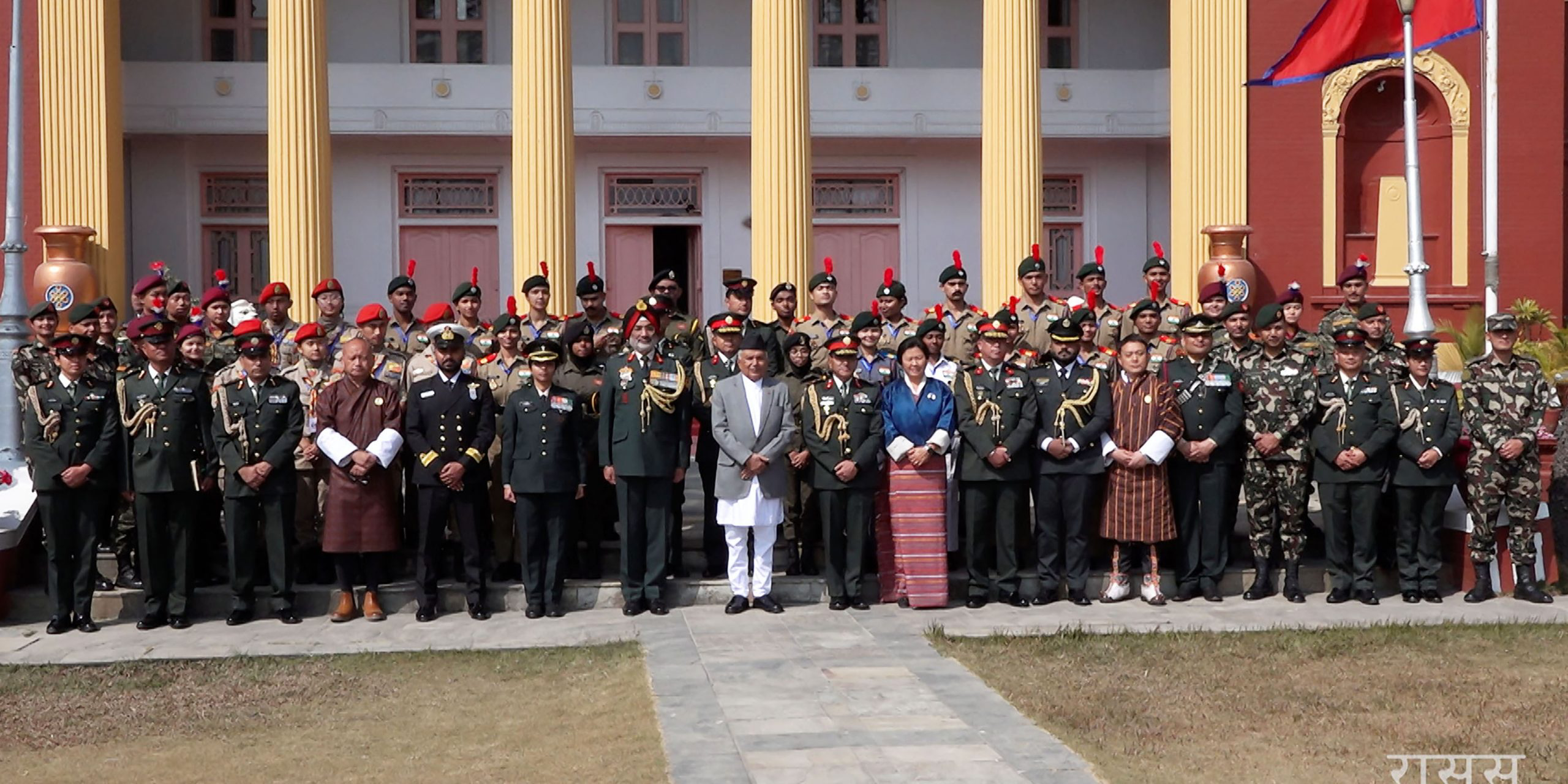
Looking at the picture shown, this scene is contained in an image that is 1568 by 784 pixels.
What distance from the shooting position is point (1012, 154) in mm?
17234

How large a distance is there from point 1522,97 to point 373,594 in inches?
579

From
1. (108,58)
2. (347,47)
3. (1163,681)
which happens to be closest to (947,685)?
(1163,681)

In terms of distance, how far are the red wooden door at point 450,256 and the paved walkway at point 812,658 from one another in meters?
10.8

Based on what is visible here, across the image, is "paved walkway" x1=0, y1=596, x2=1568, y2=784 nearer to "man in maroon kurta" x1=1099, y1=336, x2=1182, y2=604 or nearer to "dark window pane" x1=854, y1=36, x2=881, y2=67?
"man in maroon kurta" x1=1099, y1=336, x2=1182, y2=604

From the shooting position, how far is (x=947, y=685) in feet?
25.7

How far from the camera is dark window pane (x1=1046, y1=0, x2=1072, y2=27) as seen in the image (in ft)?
70.2

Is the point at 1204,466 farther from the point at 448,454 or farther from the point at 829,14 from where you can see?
the point at 829,14

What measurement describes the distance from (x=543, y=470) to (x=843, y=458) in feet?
6.17

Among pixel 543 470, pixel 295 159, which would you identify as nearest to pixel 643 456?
pixel 543 470

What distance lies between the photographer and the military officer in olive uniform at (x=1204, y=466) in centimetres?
1028

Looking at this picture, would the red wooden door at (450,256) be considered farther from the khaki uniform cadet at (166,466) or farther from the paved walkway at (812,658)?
the paved walkway at (812,658)

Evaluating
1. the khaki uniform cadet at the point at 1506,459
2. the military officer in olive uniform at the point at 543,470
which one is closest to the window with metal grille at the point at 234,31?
the military officer in olive uniform at the point at 543,470

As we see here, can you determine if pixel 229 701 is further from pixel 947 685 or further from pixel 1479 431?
pixel 1479 431

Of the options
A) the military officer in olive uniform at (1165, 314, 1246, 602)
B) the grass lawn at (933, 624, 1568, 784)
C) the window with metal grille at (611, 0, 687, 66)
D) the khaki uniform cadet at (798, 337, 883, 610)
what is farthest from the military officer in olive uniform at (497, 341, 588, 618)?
the window with metal grille at (611, 0, 687, 66)
